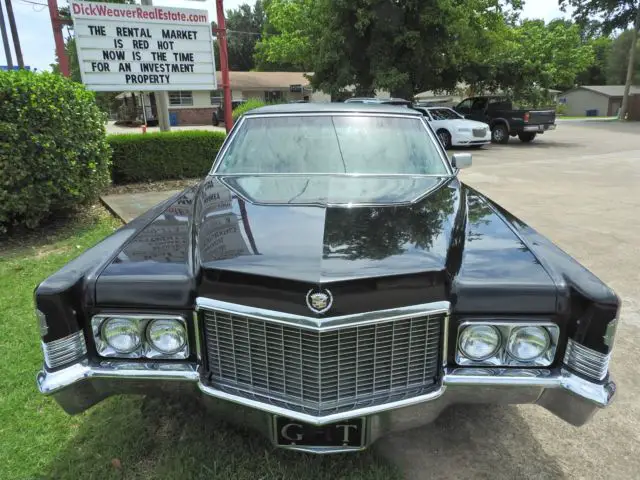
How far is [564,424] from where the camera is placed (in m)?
2.76

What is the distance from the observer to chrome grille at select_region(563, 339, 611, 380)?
76.7 inches

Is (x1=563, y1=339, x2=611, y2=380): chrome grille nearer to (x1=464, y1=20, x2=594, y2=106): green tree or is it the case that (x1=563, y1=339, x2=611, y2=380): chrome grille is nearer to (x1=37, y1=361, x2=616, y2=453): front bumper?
(x1=37, y1=361, x2=616, y2=453): front bumper

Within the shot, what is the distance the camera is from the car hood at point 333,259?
184cm

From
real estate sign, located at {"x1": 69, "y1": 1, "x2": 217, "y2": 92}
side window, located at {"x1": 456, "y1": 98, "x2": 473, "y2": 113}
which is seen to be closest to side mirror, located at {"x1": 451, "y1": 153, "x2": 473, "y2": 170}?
real estate sign, located at {"x1": 69, "y1": 1, "x2": 217, "y2": 92}

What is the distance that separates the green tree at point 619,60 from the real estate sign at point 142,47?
63189 millimetres

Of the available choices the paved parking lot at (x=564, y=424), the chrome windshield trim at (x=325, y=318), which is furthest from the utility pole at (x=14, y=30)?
the chrome windshield trim at (x=325, y=318)

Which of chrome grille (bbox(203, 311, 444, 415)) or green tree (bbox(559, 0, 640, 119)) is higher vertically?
green tree (bbox(559, 0, 640, 119))

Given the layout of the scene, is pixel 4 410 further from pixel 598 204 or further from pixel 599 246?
pixel 598 204

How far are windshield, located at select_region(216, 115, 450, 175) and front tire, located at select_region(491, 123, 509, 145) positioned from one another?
17.0 meters

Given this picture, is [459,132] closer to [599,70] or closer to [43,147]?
[43,147]

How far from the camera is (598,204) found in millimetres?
8406

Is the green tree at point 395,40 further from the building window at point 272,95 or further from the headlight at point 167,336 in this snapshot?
the building window at point 272,95

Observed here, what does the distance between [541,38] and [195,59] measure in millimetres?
16242

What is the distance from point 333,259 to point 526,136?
19956mm
